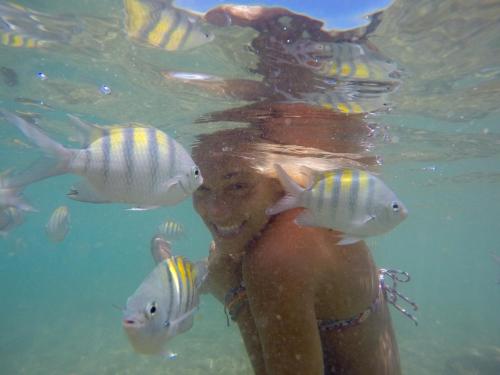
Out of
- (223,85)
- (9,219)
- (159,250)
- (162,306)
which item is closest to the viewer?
(162,306)

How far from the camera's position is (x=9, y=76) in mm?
12336

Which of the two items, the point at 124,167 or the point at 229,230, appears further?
the point at 229,230

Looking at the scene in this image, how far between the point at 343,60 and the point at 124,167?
5.98m

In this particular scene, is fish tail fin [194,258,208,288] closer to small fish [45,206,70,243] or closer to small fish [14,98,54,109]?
small fish [45,206,70,243]

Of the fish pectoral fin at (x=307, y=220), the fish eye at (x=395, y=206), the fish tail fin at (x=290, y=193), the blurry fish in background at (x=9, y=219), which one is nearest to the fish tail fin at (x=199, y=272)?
the fish tail fin at (x=290, y=193)

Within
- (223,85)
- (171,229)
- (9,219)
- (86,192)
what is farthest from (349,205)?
(9,219)

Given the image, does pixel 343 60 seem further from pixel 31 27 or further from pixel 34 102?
pixel 34 102

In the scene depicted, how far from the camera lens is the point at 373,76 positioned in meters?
7.96

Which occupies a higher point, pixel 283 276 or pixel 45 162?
pixel 45 162

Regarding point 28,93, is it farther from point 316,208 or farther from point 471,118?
point 471,118

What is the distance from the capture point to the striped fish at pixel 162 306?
2.22 meters

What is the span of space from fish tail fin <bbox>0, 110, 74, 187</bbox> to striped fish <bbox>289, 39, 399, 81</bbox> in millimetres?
5293

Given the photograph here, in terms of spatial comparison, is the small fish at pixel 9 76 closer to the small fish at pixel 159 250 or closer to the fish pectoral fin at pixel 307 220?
the small fish at pixel 159 250

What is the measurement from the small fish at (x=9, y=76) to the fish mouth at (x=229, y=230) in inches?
469
